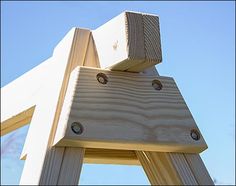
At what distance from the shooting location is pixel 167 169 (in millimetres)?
1178

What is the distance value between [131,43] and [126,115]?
17 cm

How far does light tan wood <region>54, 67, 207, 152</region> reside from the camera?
1080 millimetres

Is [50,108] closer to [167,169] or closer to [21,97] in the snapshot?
[167,169]

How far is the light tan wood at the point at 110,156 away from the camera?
4.19ft

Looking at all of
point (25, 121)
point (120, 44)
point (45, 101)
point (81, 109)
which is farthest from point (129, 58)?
point (25, 121)

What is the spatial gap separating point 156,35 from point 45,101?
33 cm

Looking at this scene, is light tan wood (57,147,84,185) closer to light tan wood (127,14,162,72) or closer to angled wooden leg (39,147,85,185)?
angled wooden leg (39,147,85,185)

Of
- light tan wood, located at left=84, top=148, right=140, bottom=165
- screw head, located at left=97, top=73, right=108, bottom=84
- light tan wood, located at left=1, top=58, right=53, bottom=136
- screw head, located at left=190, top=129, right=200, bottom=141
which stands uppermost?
light tan wood, located at left=1, top=58, right=53, bottom=136

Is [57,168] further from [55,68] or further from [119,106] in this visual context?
[55,68]

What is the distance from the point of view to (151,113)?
1.17m

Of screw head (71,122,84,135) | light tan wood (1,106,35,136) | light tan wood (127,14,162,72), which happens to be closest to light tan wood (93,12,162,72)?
light tan wood (127,14,162,72)

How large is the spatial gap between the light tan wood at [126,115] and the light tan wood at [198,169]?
2 cm

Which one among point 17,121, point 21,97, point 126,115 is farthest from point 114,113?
point 17,121

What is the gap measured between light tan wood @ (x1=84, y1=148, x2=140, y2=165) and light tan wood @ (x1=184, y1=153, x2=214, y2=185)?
18 cm
